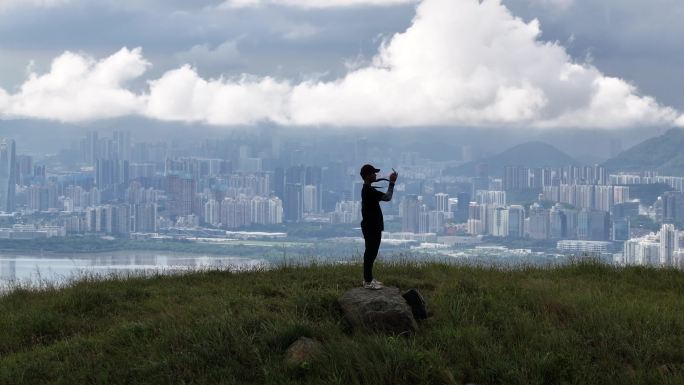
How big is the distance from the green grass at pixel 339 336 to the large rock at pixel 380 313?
0.25m

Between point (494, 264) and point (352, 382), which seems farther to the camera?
point (494, 264)

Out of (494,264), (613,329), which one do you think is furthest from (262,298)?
(494,264)

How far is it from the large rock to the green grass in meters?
0.25

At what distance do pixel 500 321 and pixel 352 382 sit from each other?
3.04m

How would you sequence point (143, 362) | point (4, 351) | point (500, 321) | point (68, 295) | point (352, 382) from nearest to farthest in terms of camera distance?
point (352, 382) → point (143, 362) → point (500, 321) → point (4, 351) → point (68, 295)

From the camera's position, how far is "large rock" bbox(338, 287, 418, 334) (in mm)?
10930

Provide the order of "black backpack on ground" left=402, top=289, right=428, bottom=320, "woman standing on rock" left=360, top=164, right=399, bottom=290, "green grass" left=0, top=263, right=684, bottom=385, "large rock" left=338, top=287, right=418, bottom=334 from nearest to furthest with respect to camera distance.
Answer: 1. "green grass" left=0, top=263, right=684, bottom=385
2. "large rock" left=338, top=287, right=418, bottom=334
3. "black backpack on ground" left=402, top=289, right=428, bottom=320
4. "woman standing on rock" left=360, top=164, right=399, bottom=290

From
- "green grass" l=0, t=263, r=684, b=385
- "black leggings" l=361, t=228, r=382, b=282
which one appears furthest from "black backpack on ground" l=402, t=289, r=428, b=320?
"black leggings" l=361, t=228, r=382, b=282

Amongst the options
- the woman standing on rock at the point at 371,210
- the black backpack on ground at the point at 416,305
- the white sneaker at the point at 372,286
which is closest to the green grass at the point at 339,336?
the black backpack on ground at the point at 416,305

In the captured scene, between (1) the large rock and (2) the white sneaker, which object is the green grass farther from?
(2) the white sneaker

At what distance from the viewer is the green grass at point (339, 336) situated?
972cm

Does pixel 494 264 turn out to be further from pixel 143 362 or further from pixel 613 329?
pixel 143 362

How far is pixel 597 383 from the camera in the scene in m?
9.59

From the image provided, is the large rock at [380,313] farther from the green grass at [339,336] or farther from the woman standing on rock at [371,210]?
the woman standing on rock at [371,210]
